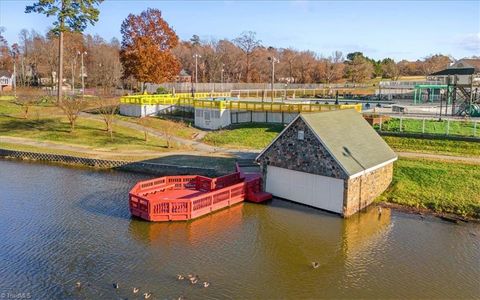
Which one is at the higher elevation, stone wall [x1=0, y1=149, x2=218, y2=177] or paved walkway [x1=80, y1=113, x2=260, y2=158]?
paved walkway [x1=80, y1=113, x2=260, y2=158]

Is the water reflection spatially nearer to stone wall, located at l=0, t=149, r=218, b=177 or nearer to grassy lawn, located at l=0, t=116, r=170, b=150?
stone wall, located at l=0, t=149, r=218, b=177

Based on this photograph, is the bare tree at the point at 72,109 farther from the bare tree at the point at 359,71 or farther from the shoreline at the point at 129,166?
the bare tree at the point at 359,71

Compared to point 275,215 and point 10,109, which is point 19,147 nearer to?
point 10,109

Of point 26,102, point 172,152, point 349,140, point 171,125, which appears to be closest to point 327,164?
point 349,140

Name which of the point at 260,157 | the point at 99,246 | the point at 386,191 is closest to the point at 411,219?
the point at 386,191

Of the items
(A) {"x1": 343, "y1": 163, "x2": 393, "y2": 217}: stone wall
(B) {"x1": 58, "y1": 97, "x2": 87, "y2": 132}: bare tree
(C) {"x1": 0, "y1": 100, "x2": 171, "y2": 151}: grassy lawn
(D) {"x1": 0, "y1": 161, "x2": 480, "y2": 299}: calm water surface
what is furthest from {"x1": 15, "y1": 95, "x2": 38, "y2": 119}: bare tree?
(A) {"x1": 343, "y1": 163, "x2": 393, "y2": 217}: stone wall

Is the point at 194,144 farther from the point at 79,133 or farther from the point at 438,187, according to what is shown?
the point at 438,187

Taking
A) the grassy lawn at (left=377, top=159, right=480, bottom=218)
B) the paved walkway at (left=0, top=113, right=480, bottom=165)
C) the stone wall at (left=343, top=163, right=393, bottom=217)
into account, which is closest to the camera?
the stone wall at (left=343, top=163, right=393, bottom=217)
